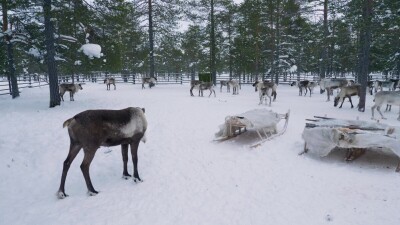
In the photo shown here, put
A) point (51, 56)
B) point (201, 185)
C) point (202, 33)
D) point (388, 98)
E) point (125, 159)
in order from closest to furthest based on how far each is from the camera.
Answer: point (201, 185) → point (125, 159) → point (388, 98) → point (51, 56) → point (202, 33)

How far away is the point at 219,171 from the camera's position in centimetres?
644

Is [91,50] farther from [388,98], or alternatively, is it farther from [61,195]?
[388,98]

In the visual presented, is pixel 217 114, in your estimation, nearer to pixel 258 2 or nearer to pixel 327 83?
pixel 327 83

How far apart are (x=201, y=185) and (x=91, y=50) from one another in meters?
11.1

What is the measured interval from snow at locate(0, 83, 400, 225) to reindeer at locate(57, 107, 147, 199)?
60 cm

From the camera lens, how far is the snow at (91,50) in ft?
46.6

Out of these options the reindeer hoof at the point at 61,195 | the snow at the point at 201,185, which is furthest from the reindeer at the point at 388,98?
the reindeer hoof at the point at 61,195

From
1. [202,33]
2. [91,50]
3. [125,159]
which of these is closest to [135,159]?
[125,159]

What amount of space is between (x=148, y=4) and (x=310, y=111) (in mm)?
19201

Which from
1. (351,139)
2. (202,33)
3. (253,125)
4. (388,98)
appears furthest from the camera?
(202,33)

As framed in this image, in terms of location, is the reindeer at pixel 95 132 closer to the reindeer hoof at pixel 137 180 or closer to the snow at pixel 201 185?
the reindeer hoof at pixel 137 180

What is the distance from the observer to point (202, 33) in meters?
31.9

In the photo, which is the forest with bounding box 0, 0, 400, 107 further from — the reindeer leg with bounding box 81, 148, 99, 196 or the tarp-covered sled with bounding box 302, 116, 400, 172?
the reindeer leg with bounding box 81, 148, 99, 196

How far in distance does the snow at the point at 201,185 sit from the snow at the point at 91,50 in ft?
20.3
